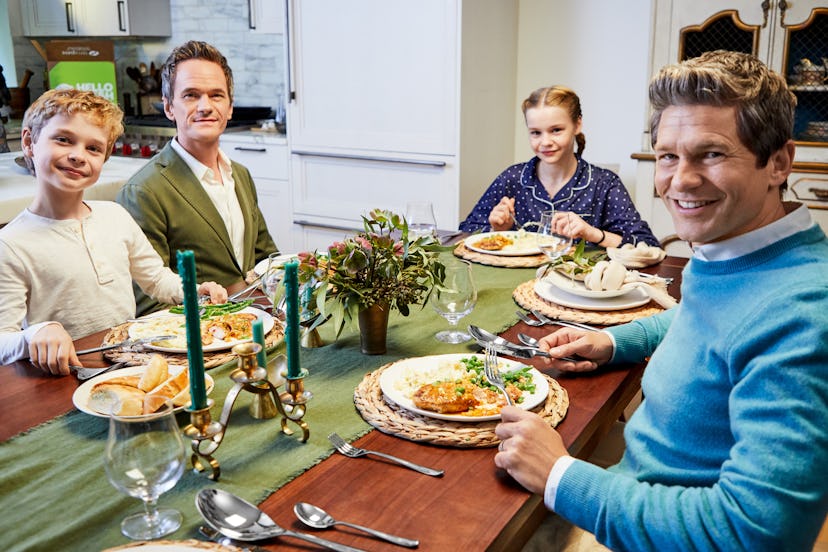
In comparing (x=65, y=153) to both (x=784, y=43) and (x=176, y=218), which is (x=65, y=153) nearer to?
(x=176, y=218)

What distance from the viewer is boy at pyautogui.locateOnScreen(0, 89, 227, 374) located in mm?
1739

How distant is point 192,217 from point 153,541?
57.7 inches

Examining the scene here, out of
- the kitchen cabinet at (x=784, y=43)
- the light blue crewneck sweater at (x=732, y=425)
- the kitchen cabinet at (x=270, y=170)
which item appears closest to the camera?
the light blue crewneck sweater at (x=732, y=425)

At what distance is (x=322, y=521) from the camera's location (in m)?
0.99

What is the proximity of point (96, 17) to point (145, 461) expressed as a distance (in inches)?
207

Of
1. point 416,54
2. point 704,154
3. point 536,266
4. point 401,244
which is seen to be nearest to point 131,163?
point 416,54

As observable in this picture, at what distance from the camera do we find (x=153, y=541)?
0.95 metres

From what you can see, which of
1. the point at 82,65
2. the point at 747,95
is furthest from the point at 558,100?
the point at 82,65

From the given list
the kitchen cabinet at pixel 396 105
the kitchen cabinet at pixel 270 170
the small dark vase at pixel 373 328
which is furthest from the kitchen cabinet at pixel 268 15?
the small dark vase at pixel 373 328

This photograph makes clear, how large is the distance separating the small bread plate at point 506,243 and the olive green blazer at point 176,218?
29.2 inches

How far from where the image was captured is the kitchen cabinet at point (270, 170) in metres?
4.63

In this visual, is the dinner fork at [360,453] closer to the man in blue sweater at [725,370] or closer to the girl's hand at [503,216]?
the man in blue sweater at [725,370]

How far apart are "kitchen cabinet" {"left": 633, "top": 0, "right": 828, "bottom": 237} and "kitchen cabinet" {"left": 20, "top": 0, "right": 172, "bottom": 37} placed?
3.50m

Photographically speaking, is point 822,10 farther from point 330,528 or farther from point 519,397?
point 330,528
